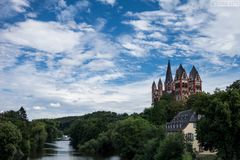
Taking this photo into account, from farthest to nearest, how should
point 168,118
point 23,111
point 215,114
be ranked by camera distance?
point 23,111 < point 168,118 < point 215,114

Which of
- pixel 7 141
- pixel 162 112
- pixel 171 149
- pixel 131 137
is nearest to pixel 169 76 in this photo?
pixel 162 112

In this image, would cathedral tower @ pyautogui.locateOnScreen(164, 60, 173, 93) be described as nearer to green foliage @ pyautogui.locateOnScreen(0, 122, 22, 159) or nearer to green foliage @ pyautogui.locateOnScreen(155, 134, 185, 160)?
green foliage @ pyautogui.locateOnScreen(0, 122, 22, 159)

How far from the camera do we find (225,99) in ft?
145

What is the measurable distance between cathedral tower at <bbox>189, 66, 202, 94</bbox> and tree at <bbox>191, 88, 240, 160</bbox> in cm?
10783

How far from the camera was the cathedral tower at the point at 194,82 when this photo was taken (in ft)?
503

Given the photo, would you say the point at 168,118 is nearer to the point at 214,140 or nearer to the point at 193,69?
the point at 193,69

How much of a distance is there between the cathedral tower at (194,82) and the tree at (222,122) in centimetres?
10783

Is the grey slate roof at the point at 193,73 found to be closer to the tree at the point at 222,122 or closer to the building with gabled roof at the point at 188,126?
the building with gabled roof at the point at 188,126

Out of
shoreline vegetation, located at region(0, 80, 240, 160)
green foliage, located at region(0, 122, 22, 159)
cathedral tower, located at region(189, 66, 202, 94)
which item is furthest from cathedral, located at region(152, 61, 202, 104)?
green foliage, located at region(0, 122, 22, 159)

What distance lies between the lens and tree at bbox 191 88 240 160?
42.4 m

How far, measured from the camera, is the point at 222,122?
4266 centimetres

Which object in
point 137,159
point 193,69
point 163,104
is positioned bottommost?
point 137,159

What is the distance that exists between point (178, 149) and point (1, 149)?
88.9ft

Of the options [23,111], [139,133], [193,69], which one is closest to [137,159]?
[139,133]
